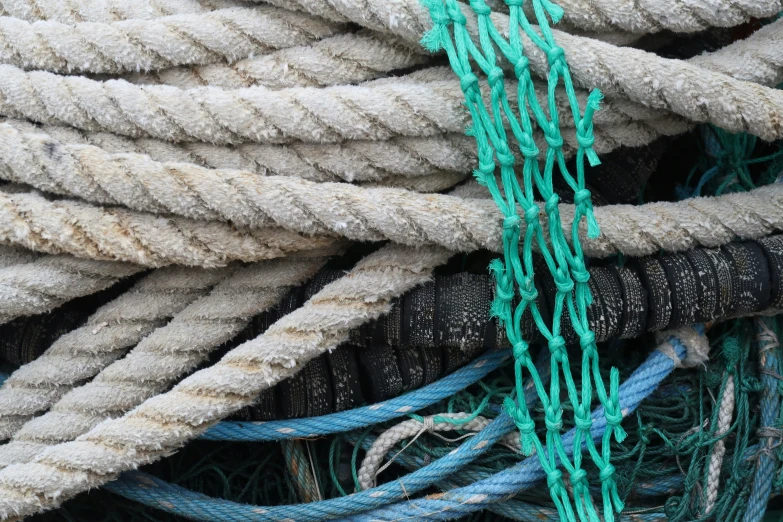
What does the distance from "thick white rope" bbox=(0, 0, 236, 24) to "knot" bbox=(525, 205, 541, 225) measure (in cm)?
53

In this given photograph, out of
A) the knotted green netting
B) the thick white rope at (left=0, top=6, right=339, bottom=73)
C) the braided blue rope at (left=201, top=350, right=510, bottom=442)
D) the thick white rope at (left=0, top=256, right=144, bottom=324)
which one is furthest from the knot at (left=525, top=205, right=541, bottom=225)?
the thick white rope at (left=0, top=256, right=144, bottom=324)

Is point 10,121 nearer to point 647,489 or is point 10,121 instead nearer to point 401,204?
point 401,204

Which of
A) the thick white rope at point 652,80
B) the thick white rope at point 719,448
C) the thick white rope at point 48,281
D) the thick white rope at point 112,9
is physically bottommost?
the thick white rope at point 719,448

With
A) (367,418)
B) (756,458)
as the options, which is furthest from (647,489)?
(367,418)

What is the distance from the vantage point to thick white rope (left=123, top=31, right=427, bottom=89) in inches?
37.7

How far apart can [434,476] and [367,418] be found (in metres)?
0.12

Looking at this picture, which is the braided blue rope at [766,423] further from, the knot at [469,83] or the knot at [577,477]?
the knot at [469,83]

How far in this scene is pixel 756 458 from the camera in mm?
990

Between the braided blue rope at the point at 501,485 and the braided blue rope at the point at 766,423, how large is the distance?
0.16 meters

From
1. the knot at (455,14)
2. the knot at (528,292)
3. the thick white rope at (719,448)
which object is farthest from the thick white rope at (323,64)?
the thick white rope at (719,448)

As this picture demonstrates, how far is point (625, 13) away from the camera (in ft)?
2.97

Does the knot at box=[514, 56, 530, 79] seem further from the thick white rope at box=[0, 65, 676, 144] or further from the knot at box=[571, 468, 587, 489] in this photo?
the knot at box=[571, 468, 587, 489]

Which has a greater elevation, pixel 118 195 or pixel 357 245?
pixel 118 195

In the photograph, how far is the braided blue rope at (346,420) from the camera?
98cm
